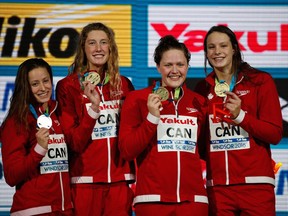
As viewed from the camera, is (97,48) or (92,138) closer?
(92,138)

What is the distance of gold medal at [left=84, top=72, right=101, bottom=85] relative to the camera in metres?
4.46

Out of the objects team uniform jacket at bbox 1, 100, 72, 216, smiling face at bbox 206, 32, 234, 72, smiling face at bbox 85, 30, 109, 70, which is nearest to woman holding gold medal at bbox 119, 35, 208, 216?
smiling face at bbox 206, 32, 234, 72

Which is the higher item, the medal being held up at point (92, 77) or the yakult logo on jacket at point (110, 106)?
the medal being held up at point (92, 77)

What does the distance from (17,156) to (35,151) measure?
6.0 inches

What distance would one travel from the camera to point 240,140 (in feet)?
14.5

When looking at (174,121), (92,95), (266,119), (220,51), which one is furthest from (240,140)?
(92,95)

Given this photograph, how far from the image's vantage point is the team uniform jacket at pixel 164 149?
4.16 metres

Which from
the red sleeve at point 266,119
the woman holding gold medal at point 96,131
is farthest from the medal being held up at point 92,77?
the red sleeve at point 266,119

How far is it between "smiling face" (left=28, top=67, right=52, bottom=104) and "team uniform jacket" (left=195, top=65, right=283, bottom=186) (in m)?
1.14

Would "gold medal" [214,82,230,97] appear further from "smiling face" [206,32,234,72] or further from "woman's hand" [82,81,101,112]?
"woman's hand" [82,81,101,112]

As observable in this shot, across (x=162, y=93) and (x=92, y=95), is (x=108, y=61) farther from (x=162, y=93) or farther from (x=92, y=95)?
(x=162, y=93)

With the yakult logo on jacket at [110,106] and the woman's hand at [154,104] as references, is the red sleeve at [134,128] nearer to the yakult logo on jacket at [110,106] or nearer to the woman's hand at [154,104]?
the woman's hand at [154,104]

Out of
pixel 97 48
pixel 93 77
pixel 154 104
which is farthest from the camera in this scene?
pixel 97 48

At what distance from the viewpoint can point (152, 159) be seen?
13.9 ft
